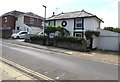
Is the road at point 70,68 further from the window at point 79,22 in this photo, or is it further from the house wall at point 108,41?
the window at point 79,22

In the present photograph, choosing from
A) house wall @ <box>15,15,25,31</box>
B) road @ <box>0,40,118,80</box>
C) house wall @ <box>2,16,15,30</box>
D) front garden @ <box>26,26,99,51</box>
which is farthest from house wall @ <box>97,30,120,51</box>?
house wall @ <box>2,16,15,30</box>

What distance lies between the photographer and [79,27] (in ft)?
61.5

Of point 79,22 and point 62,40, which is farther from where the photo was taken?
point 79,22

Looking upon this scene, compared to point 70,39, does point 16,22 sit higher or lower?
higher

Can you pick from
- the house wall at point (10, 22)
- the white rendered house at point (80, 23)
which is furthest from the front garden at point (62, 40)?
the house wall at point (10, 22)

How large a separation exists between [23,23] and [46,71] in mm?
26441

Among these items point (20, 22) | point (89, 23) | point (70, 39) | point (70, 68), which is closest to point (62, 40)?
point (70, 39)

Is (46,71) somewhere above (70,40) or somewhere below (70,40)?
below

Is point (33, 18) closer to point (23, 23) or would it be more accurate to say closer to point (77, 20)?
point (23, 23)

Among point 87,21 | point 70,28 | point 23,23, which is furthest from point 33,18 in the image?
point 87,21

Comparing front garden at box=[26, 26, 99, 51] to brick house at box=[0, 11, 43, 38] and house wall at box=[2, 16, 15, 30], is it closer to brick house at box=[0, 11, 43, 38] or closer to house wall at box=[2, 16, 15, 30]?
brick house at box=[0, 11, 43, 38]

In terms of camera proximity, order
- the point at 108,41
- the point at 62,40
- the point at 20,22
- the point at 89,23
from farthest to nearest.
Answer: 1. the point at 20,22
2. the point at 89,23
3. the point at 108,41
4. the point at 62,40

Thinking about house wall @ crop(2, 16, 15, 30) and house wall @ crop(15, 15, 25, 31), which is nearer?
house wall @ crop(15, 15, 25, 31)

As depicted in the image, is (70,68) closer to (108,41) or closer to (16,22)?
(108,41)
